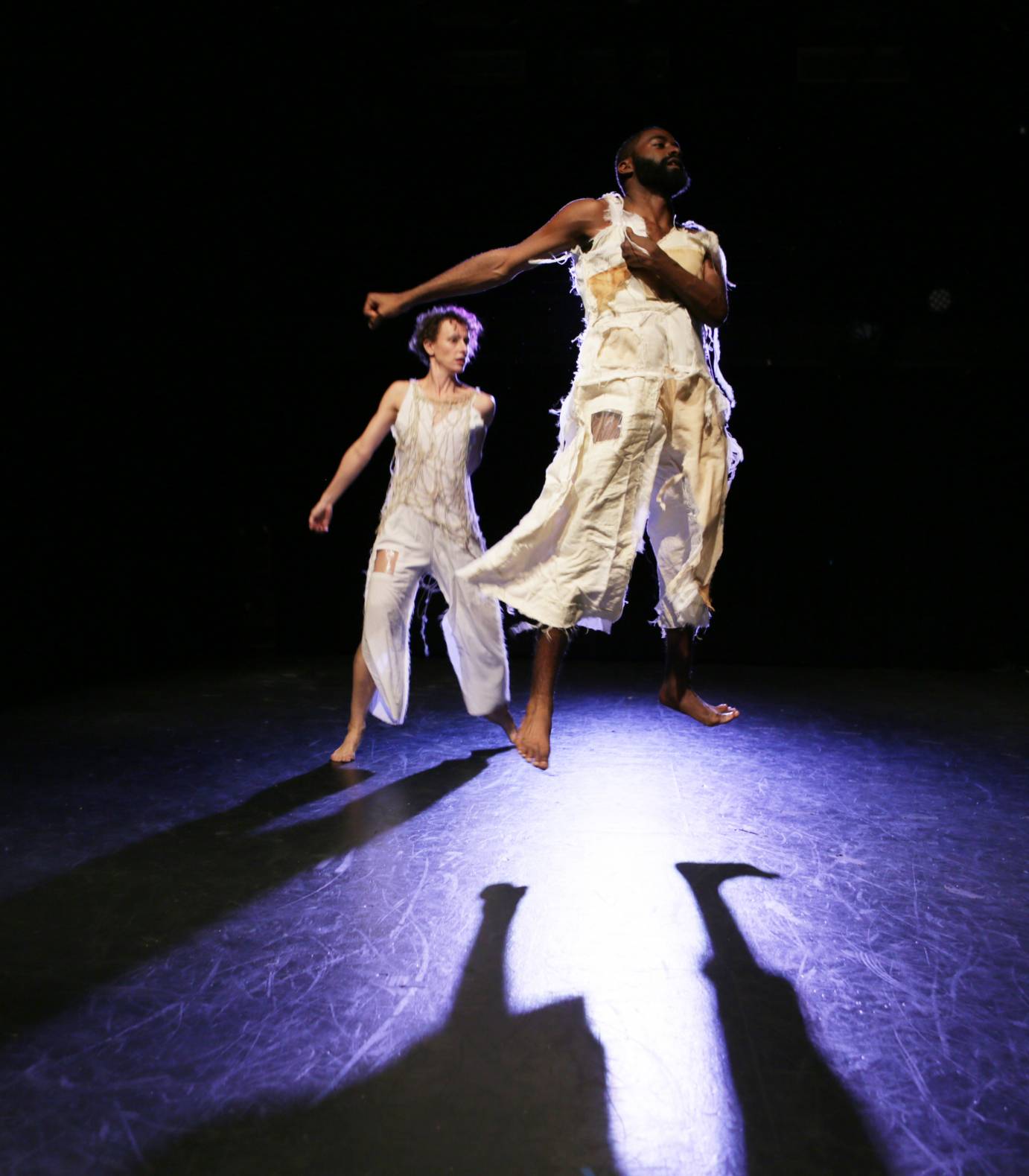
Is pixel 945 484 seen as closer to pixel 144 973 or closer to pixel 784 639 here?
pixel 784 639

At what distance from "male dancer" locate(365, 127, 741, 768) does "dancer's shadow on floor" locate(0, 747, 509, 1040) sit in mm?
755

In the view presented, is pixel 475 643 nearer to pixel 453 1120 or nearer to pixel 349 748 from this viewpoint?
pixel 349 748

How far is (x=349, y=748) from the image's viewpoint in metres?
3.52

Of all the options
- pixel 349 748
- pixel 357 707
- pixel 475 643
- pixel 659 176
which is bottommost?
pixel 349 748

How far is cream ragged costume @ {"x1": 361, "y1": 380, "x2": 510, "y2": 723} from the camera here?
11.0ft

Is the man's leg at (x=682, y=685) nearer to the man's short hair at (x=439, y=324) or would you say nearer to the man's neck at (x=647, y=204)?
the man's neck at (x=647, y=204)

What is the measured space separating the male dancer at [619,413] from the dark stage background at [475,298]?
3.01 metres

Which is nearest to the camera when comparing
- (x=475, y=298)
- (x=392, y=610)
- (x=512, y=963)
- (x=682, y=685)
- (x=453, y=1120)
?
(x=453, y=1120)

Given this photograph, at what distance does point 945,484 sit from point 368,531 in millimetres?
3293

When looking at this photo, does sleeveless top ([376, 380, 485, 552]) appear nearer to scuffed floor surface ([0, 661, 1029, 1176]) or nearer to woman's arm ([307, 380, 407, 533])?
woman's arm ([307, 380, 407, 533])

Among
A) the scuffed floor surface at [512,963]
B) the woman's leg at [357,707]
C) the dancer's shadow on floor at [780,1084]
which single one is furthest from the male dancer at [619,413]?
the woman's leg at [357,707]

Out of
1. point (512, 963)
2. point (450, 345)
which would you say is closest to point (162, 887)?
point (512, 963)

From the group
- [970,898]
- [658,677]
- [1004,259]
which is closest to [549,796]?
[970,898]

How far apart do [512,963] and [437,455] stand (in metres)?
1.88
